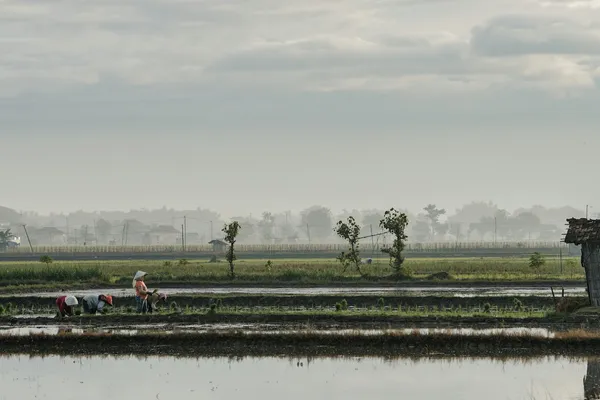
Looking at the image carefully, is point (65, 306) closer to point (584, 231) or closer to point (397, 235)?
point (584, 231)

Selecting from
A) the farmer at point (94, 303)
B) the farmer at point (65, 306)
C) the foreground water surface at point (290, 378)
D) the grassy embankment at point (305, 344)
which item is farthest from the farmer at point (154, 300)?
the foreground water surface at point (290, 378)

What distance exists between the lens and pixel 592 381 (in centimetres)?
2234

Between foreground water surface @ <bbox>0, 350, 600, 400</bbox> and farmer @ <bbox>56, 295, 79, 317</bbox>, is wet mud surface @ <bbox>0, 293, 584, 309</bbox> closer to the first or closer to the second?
farmer @ <bbox>56, 295, 79, 317</bbox>

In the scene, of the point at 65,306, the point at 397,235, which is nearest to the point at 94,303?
the point at 65,306

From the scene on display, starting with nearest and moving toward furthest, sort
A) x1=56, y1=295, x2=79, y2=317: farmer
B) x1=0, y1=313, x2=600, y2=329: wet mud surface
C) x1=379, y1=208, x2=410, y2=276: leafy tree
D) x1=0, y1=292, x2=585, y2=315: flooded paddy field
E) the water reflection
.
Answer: x1=0, y1=313, x2=600, y2=329: wet mud surface, x1=56, y1=295, x2=79, y2=317: farmer, x1=0, y1=292, x2=585, y2=315: flooded paddy field, the water reflection, x1=379, y1=208, x2=410, y2=276: leafy tree

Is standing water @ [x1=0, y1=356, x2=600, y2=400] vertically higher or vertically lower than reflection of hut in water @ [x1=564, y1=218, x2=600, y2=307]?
lower

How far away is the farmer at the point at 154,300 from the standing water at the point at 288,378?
10520 mm

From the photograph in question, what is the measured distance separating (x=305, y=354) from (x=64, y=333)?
7129 mm

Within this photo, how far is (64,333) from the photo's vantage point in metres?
30.0

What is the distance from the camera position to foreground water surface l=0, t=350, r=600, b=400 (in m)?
21.5

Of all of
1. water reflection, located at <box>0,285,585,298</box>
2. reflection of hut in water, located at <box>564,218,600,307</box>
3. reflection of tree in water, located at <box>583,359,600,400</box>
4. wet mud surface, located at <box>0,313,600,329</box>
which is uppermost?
reflection of hut in water, located at <box>564,218,600,307</box>

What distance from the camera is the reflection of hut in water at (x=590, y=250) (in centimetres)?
3463

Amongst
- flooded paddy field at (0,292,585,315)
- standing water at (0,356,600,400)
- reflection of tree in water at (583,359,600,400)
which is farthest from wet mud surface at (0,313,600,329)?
reflection of tree in water at (583,359,600,400)

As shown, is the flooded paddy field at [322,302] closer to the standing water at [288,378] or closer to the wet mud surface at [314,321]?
the wet mud surface at [314,321]
